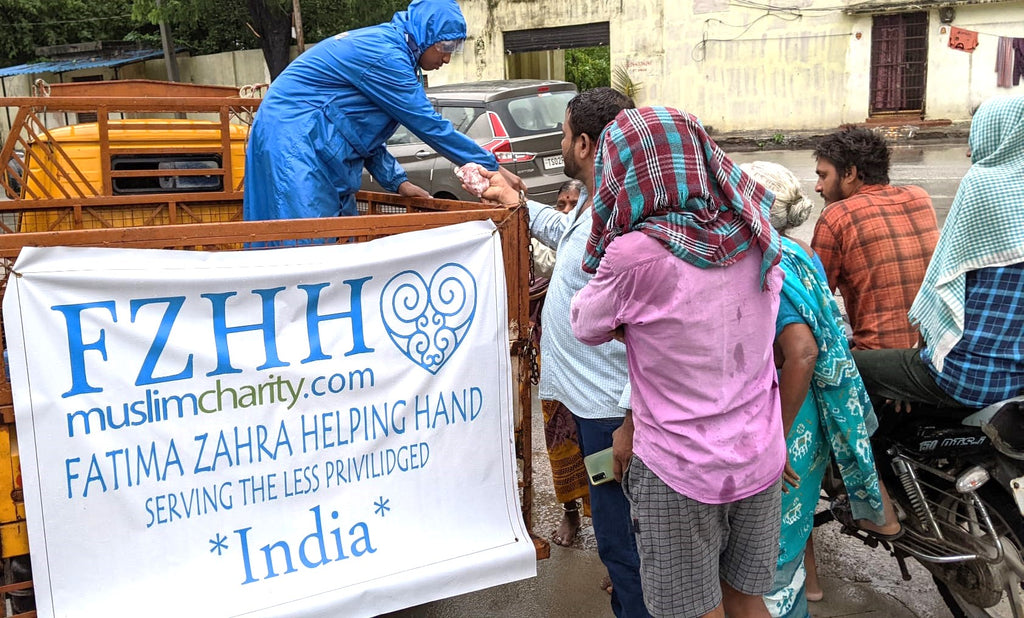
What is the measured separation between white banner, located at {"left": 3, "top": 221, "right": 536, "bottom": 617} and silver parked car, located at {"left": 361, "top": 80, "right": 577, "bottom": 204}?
21.0ft

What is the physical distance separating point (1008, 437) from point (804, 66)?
18486 millimetres

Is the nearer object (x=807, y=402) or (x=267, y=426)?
(x=267, y=426)

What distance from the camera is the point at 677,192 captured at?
195cm

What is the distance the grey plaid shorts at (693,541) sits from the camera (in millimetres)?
2133

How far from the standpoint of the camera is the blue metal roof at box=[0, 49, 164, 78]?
80.8 feet

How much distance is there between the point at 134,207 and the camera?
480 cm

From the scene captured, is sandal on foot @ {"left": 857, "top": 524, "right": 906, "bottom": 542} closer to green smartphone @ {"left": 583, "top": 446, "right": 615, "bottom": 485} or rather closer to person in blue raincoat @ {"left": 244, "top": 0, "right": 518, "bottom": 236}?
green smartphone @ {"left": 583, "top": 446, "right": 615, "bottom": 485}

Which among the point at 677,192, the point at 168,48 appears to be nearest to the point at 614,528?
the point at 677,192

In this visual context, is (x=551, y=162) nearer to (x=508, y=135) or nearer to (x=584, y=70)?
(x=508, y=135)

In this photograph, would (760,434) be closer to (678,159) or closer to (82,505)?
(678,159)

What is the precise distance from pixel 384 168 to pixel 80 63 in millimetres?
25434

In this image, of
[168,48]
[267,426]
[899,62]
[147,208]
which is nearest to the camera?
[267,426]

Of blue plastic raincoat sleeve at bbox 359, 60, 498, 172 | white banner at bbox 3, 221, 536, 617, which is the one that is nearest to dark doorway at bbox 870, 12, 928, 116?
blue plastic raincoat sleeve at bbox 359, 60, 498, 172

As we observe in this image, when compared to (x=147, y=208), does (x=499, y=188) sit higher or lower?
higher
